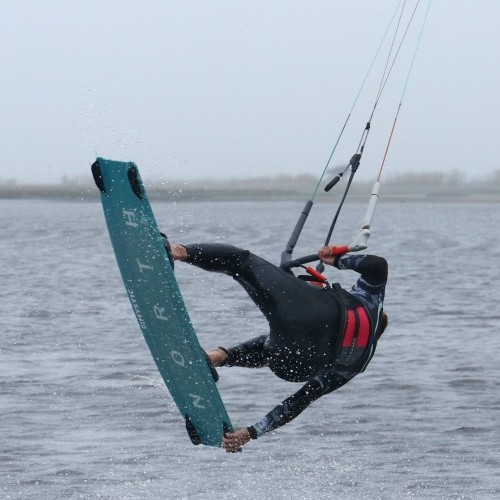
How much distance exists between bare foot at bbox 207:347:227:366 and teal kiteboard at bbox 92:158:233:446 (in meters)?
0.13

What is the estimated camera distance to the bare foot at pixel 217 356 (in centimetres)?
762

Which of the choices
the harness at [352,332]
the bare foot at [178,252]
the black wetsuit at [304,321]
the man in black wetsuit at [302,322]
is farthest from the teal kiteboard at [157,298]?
the harness at [352,332]

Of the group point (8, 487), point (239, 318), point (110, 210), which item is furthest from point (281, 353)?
point (239, 318)

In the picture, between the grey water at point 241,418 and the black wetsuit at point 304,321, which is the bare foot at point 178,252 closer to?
the black wetsuit at point 304,321

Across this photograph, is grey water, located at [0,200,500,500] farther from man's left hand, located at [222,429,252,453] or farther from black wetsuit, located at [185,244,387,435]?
man's left hand, located at [222,429,252,453]

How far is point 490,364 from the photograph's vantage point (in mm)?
14805

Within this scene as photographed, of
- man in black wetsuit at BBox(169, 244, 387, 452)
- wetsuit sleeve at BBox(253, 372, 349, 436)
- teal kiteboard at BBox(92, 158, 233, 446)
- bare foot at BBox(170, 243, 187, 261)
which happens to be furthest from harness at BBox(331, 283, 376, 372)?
bare foot at BBox(170, 243, 187, 261)

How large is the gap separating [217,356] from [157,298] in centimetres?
57

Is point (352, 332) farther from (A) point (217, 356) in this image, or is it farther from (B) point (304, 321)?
(A) point (217, 356)

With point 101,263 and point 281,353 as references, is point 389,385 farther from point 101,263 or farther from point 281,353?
point 101,263

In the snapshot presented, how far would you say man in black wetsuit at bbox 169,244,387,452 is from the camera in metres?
7.10

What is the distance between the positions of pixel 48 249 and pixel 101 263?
925 cm

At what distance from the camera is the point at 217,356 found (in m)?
7.64

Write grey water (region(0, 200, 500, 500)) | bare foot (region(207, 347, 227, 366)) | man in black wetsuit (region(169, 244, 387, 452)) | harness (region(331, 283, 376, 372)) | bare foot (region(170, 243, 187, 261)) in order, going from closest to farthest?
bare foot (region(170, 243, 187, 261))
man in black wetsuit (region(169, 244, 387, 452))
harness (region(331, 283, 376, 372))
bare foot (region(207, 347, 227, 366))
grey water (region(0, 200, 500, 500))
